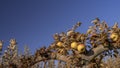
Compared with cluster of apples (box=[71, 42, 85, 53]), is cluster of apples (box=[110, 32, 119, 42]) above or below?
above

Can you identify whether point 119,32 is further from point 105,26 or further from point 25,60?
point 25,60

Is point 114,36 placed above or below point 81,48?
above

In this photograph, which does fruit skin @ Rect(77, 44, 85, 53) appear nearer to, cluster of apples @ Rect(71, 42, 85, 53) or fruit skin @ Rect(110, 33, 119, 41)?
cluster of apples @ Rect(71, 42, 85, 53)

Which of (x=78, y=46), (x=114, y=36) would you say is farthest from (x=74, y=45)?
(x=114, y=36)

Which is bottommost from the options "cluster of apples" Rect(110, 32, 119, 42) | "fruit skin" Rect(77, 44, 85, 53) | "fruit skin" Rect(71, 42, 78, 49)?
"fruit skin" Rect(77, 44, 85, 53)

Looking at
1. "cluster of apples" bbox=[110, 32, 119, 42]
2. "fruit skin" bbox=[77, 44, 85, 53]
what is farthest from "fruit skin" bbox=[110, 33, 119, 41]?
"fruit skin" bbox=[77, 44, 85, 53]

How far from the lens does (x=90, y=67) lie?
16.8 feet

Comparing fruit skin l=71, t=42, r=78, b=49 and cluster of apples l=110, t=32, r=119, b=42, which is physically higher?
cluster of apples l=110, t=32, r=119, b=42

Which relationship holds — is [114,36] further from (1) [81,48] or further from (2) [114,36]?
(1) [81,48]

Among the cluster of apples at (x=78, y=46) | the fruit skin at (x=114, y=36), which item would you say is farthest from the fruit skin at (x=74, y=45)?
the fruit skin at (x=114, y=36)

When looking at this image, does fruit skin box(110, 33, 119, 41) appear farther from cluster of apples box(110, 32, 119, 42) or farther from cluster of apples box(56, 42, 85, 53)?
cluster of apples box(56, 42, 85, 53)

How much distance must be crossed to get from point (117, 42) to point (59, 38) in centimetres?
108

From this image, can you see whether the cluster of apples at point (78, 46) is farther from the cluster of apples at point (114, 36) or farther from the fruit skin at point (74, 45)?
the cluster of apples at point (114, 36)

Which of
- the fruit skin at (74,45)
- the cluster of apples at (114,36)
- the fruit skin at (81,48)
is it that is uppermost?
the cluster of apples at (114,36)
